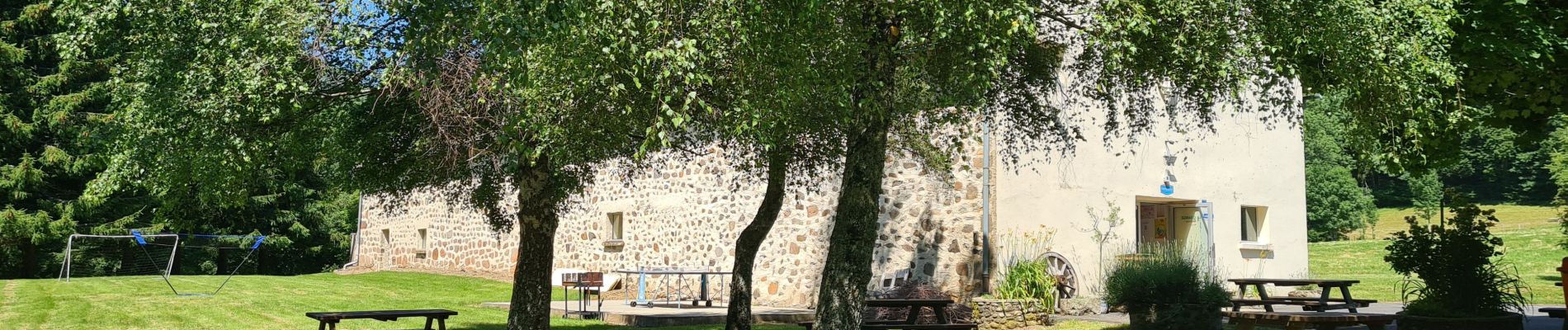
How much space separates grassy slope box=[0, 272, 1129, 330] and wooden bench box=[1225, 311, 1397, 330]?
9.60 feet

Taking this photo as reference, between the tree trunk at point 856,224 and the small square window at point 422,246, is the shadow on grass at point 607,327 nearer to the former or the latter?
the tree trunk at point 856,224

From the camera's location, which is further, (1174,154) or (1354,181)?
(1354,181)

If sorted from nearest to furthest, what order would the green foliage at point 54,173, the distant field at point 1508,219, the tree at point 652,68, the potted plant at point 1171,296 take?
the tree at point 652,68 → the potted plant at point 1171,296 → the green foliage at point 54,173 → the distant field at point 1508,219

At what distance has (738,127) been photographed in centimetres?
566

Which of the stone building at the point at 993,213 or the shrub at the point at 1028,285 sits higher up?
the stone building at the point at 993,213

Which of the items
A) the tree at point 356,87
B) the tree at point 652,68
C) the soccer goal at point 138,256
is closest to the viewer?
the tree at point 356,87

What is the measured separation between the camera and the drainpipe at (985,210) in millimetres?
12875

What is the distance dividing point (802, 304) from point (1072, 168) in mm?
3777

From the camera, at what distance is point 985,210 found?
42.4 ft

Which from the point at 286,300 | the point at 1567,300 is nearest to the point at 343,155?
the point at 286,300

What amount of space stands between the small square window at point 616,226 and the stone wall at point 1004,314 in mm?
6273

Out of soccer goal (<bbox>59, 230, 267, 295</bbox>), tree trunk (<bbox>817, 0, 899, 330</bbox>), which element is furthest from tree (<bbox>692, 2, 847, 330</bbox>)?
soccer goal (<bbox>59, 230, 267, 295</bbox>)

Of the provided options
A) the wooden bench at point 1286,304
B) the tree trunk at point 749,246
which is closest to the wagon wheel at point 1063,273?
the wooden bench at point 1286,304

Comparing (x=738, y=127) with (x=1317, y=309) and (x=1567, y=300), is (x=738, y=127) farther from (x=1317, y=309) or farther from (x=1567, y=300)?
(x=1317, y=309)
